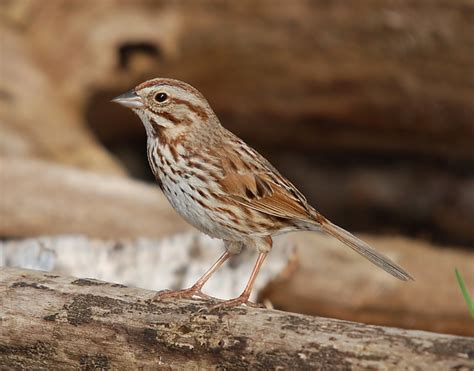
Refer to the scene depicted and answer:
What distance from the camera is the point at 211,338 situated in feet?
14.3

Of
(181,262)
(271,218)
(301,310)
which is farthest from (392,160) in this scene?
(271,218)

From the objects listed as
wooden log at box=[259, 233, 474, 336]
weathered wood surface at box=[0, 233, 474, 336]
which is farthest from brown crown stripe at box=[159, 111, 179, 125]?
wooden log at box=[259, 233, 474, 336]

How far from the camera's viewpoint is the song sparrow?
522 cm

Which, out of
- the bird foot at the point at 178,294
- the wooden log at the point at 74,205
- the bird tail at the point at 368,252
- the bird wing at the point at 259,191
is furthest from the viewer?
the wooden log at the point at 74,205

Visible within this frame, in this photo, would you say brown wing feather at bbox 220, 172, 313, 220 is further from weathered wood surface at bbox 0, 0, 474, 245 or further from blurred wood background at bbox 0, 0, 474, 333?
weathered wood surface at bbox 0, 0, 474, 245

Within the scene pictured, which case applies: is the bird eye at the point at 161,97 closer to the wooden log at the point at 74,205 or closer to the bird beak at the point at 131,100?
the bird beak at the point at 131,100

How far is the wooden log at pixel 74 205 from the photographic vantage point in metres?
8.05

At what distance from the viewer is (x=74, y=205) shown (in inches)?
326

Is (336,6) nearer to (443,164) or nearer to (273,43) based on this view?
(273,43)

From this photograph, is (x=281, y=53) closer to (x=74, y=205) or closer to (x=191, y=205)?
(x=74, y=205)

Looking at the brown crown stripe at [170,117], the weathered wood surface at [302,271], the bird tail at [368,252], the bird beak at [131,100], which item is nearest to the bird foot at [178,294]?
the bird tail at [368,252]

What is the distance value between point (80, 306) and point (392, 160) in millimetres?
7675

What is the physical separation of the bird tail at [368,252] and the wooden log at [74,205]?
3.09m

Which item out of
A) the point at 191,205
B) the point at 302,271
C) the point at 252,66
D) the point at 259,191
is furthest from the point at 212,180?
the point at 252,66
